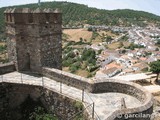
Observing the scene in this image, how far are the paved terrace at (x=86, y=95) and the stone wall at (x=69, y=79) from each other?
0.22 m

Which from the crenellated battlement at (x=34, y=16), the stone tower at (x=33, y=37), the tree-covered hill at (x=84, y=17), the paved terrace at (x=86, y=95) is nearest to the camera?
the paved terrace at (x=86, y=95)

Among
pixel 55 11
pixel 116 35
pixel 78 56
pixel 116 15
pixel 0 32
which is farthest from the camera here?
pixel 116 15

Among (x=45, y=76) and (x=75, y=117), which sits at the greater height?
(x=45, y=76)

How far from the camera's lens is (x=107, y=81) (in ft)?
34.9

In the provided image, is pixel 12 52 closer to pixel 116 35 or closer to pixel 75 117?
pixel 75 117

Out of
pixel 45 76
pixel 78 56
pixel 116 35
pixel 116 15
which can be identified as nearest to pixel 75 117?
pixel 45 76

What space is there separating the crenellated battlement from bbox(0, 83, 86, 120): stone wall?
11.0 ft

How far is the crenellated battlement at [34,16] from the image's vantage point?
1119 centimetres

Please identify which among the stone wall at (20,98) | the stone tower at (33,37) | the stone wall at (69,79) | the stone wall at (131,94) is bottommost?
the stone wall at (20,98)

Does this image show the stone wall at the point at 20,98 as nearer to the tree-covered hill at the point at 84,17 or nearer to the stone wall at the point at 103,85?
the stone wall at the point at 103,85

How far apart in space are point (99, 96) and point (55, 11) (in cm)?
505

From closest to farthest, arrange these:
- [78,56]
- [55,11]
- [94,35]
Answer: [55,11] → [78,56] → [94,35]

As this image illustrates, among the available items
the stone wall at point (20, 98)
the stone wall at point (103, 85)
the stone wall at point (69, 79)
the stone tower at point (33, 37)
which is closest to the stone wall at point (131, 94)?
the stone wall at point (103, 85)

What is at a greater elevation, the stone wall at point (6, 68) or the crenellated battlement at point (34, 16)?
the crenellated battlement at point (34, 16)
